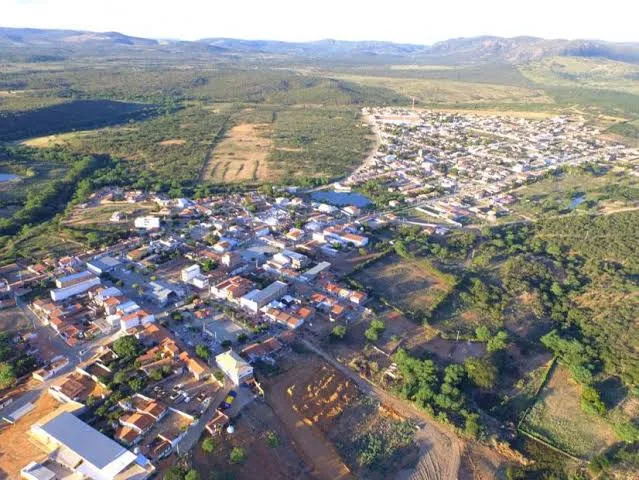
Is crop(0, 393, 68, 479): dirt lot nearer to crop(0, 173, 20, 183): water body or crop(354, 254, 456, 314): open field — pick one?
crop(354, 254, 456, 314): open field

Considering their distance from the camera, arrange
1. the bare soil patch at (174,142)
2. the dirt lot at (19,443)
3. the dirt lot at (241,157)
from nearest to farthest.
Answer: the dirt lot at (19,443), the dirt lot at (241,157), the bare soil patch at (174,142)

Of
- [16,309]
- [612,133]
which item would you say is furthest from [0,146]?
[612,133]

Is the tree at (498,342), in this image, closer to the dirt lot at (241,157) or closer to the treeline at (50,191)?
the dirt lot at (241,157)

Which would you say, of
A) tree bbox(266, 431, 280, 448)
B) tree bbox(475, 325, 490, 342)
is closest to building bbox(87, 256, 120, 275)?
tree bbox(266, 431, 280, 448)

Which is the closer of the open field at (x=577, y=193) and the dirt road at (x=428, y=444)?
the dirt road at (x=428, y=444)

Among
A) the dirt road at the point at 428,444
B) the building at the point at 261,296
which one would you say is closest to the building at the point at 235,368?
the dirt road at the point at 428,444

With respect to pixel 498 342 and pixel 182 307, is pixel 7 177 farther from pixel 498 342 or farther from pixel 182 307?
pixel 498 342

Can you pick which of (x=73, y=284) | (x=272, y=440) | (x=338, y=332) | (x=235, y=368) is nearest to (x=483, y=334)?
(x=338, y=332)
